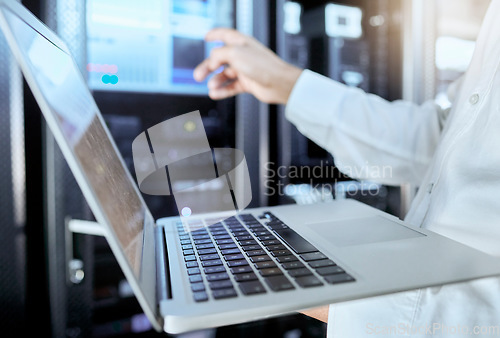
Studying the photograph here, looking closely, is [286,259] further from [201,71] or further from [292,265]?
[201,71]

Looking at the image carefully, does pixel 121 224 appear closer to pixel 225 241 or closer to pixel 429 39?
pixel 225 241

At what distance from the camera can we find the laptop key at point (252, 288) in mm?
373

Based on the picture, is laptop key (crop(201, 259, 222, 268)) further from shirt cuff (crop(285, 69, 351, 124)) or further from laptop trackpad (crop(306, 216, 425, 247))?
shirt cuff (crop(285, 69, 351, 124))

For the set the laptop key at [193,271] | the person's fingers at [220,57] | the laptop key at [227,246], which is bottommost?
the laptop key at [227,246]

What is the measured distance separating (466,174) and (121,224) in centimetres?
51

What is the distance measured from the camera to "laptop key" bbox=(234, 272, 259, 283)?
0.41 m

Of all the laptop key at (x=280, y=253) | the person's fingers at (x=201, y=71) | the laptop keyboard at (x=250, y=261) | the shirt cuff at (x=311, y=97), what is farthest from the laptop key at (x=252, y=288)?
the person's fingers at (x=201, y=71)

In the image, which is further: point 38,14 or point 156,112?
point 156,112

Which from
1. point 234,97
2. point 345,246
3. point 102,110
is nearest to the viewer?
point 345,246

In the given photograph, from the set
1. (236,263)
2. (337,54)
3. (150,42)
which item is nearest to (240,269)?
(236,263)

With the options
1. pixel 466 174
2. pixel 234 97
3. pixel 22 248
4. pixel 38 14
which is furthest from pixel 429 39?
pixel 22 248

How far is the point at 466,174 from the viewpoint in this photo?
566 mm

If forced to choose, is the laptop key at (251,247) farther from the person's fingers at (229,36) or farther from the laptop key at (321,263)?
Answer: the person's fingers at (229,36)

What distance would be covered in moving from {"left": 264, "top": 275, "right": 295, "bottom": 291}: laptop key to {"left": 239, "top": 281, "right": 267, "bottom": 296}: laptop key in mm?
10
